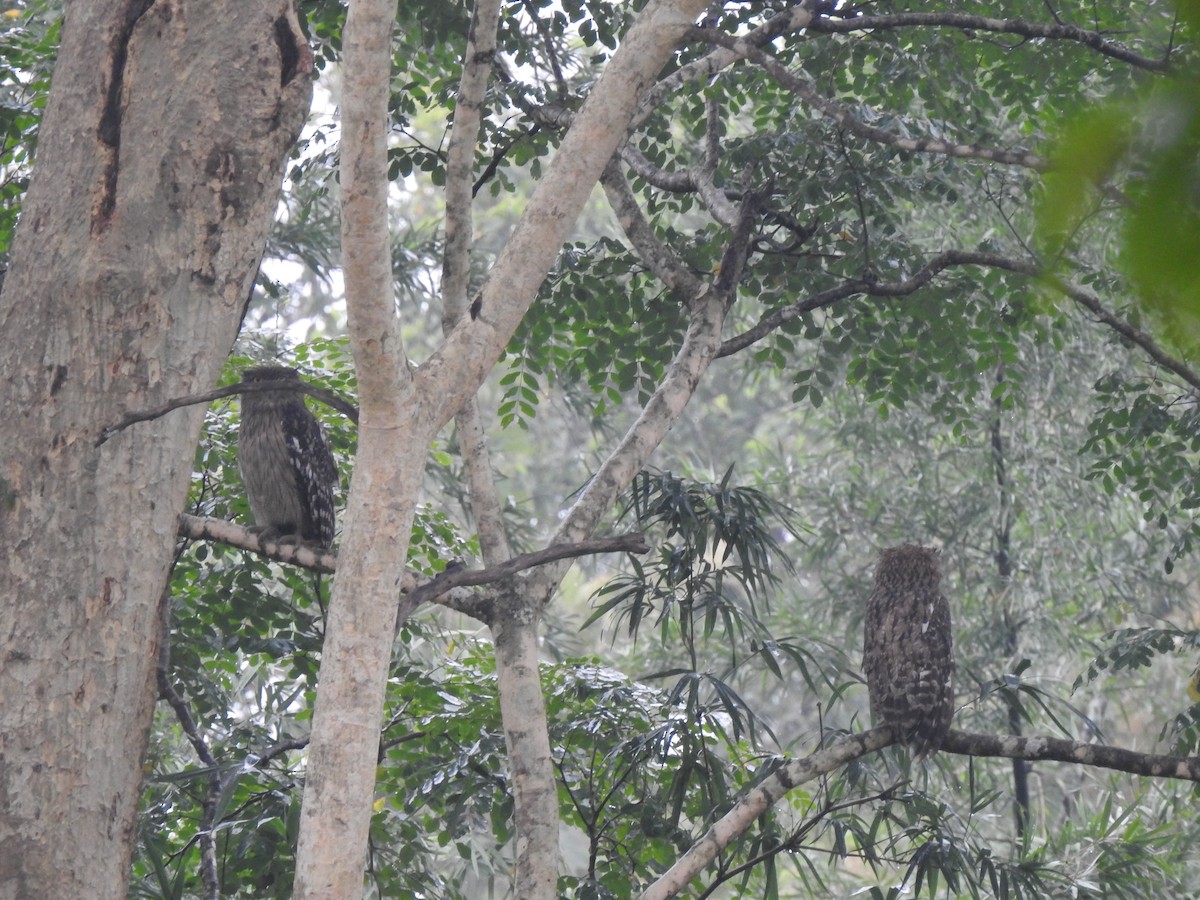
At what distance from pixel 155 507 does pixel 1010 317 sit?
300 centimetres

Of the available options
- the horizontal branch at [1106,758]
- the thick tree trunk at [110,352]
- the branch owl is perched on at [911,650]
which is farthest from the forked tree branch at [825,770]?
the thick tree trunk at [110,352]

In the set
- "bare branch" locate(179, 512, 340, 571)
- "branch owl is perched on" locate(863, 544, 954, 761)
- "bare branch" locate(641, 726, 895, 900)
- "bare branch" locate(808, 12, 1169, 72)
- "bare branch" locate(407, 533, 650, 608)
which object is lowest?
"bare branch" locate(641, 726, 895, 900)

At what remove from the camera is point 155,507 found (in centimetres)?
216

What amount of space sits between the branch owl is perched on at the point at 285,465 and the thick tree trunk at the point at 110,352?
127cm

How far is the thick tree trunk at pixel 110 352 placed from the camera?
1971mm

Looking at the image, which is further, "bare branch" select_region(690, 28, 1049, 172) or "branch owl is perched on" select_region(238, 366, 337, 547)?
"branch owl is perched on" select_region(238, 366, 337, 547)

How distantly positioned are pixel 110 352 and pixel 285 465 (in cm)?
141

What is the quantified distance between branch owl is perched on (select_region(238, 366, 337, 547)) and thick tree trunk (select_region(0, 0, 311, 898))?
4.16ft

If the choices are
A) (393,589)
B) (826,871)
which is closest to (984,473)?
(826,871)

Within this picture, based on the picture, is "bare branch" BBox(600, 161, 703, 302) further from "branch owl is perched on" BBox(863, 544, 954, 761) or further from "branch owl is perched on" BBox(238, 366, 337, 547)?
"branch owl is perched on" BBox(863, 544, 954, 761)

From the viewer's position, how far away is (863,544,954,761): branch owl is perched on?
3.67 metres

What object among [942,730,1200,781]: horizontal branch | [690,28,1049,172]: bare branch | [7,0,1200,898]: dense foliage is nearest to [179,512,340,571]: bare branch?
[7,0,1200,898]: dense foliage

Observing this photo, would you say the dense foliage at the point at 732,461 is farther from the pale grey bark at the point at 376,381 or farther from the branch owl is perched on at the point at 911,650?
the pale grey bark at the point at 376,381

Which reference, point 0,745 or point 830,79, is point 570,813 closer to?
point 0,745
